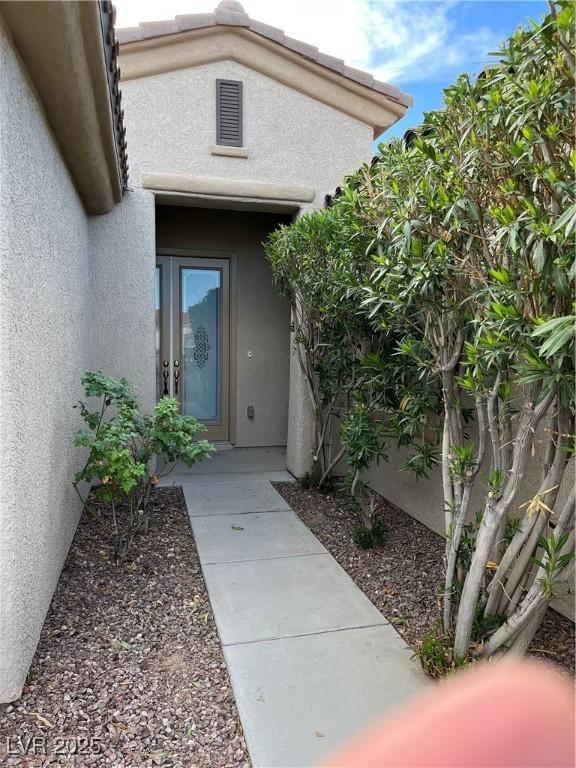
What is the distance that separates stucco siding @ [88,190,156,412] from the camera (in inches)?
234

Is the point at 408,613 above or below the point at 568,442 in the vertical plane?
below

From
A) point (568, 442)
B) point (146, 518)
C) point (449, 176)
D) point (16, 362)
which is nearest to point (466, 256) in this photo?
point (449, 176)

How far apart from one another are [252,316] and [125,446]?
401 centimetres

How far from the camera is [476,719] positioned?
2.17 feet

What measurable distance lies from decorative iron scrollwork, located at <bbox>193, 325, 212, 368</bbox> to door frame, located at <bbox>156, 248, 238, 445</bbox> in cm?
30

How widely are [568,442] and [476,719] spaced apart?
2.16 m

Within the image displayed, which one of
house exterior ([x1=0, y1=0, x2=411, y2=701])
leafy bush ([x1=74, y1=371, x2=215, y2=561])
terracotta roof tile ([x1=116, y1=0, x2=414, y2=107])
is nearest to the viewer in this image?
house exterior ([x1=0, y1=0, x2=411, y2=701])

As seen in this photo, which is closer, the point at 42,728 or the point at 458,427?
the point at 42,728

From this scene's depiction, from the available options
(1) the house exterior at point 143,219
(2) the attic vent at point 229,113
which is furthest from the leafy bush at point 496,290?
(2) the attic vent at point 229,113

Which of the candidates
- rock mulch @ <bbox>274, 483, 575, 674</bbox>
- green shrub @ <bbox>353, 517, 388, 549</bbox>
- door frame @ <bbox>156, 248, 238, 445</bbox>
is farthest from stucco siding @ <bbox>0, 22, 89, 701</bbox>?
door frame @ <bbox>156, 248, 238, 445</bbox>

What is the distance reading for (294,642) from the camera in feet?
10.4

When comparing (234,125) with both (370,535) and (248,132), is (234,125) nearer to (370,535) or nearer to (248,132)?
(248,132)

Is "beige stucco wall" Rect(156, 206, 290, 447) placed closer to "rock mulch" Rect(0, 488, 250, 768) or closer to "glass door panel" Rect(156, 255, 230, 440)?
"glass door panel" Rect(156, 255, 230, 440)

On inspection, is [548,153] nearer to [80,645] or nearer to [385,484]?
[80,645]
